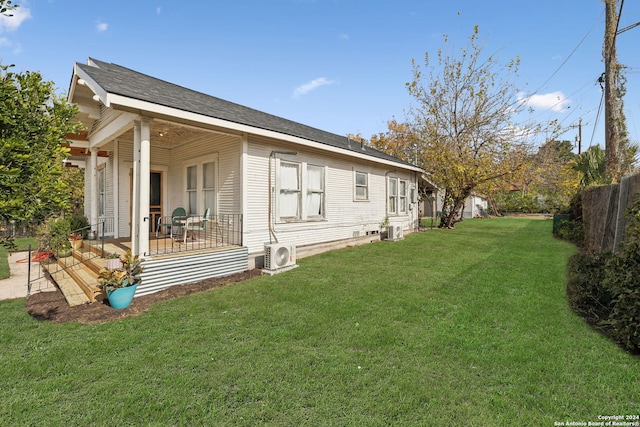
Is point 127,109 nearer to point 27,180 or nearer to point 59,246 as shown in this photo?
point 27,180

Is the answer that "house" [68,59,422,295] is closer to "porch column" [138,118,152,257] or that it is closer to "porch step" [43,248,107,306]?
"porch column" [138,118,152,257]

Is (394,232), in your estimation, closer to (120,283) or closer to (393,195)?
(393,195)

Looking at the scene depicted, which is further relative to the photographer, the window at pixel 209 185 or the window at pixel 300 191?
the window at pixel 300 191

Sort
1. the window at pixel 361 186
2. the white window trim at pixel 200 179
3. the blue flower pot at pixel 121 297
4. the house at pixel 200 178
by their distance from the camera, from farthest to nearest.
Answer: the window at pixel 361 186, the white window trim at pixel 200 179, the house at pixel 200 178, the blue flower pot at pixel 121 297

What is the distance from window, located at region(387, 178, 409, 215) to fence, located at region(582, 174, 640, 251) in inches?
253

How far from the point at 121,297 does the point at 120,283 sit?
0.71 ft

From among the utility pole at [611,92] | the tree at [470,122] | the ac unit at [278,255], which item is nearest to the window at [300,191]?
the ac unit at [278,255]

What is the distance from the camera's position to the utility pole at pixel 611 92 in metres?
9.64

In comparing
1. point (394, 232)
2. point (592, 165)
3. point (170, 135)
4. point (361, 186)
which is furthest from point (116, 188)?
point (592, 165)

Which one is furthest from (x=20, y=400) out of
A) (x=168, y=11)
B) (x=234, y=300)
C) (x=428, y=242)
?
(x=428, y=242)

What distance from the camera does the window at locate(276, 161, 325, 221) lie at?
26.3ft

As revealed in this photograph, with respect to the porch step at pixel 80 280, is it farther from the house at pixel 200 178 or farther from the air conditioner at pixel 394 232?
the air conditioner at pixel 394 232

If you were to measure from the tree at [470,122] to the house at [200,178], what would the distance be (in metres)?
6.78

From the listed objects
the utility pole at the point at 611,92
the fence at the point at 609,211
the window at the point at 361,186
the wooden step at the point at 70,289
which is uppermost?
the utility pole at the point at 611,92
